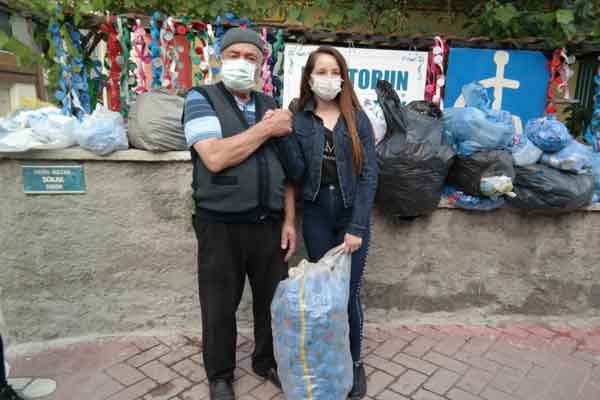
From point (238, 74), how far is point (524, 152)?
86.4 inches

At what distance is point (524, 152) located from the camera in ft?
10.2

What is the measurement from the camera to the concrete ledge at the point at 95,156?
2723 millimetres

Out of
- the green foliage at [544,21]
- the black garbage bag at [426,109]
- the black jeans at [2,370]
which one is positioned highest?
the green foliage at [544,21]

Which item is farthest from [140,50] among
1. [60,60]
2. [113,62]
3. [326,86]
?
[326,86]

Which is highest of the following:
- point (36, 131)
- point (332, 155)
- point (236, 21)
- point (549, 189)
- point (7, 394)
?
point (236, 21)

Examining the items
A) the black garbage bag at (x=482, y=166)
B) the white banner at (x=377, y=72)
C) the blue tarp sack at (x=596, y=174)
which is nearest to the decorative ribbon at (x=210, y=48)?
the white banner at (x=377, y=72)

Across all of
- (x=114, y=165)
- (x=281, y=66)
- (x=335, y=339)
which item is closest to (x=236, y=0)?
(x=281, y=66)

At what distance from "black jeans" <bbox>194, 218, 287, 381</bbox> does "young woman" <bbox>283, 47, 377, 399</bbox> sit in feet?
0.90

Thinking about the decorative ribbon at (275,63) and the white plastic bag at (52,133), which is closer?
the white plastic bag at (52,133)

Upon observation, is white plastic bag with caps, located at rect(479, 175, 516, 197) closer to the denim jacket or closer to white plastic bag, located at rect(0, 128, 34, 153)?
the denim jacket

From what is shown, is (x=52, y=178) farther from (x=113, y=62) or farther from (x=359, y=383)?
(x=359, y=383)

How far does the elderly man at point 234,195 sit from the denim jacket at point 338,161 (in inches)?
3.7

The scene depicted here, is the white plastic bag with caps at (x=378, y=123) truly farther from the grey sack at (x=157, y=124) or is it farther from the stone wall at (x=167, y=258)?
the grey sack at (x=157, y=124)

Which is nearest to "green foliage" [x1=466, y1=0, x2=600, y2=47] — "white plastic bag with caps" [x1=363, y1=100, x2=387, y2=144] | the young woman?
"white plastic bag with caps" [x1=363, y1=100, x2=387, y2=144]
